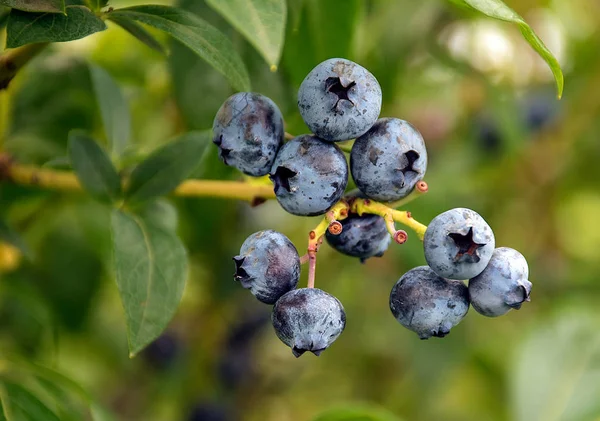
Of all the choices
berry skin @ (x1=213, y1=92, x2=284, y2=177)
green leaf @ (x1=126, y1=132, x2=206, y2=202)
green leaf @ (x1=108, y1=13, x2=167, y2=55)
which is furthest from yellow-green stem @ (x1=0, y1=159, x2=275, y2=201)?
green leaf @ (x1=108, y1=13, x2=167, y2=55)

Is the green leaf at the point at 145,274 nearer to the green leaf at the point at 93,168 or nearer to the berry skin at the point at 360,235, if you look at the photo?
the green leaf at the point at 93,168

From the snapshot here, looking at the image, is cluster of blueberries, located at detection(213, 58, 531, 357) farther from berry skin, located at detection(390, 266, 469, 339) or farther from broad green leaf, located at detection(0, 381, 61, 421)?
broad green leaf, located at detection(0, 381, 61, 421)

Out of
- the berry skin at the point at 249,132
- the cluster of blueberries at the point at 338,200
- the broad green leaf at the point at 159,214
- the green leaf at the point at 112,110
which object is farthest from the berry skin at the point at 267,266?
the green leaf at the point at 112,110

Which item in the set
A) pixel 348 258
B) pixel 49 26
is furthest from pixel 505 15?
pixel 348 258

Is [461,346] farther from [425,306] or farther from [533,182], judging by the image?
[425,306]

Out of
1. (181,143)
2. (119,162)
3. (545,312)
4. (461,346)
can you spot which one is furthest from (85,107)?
(545,312)

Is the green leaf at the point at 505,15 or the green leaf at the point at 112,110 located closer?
the green leaf at the point at 505,15
